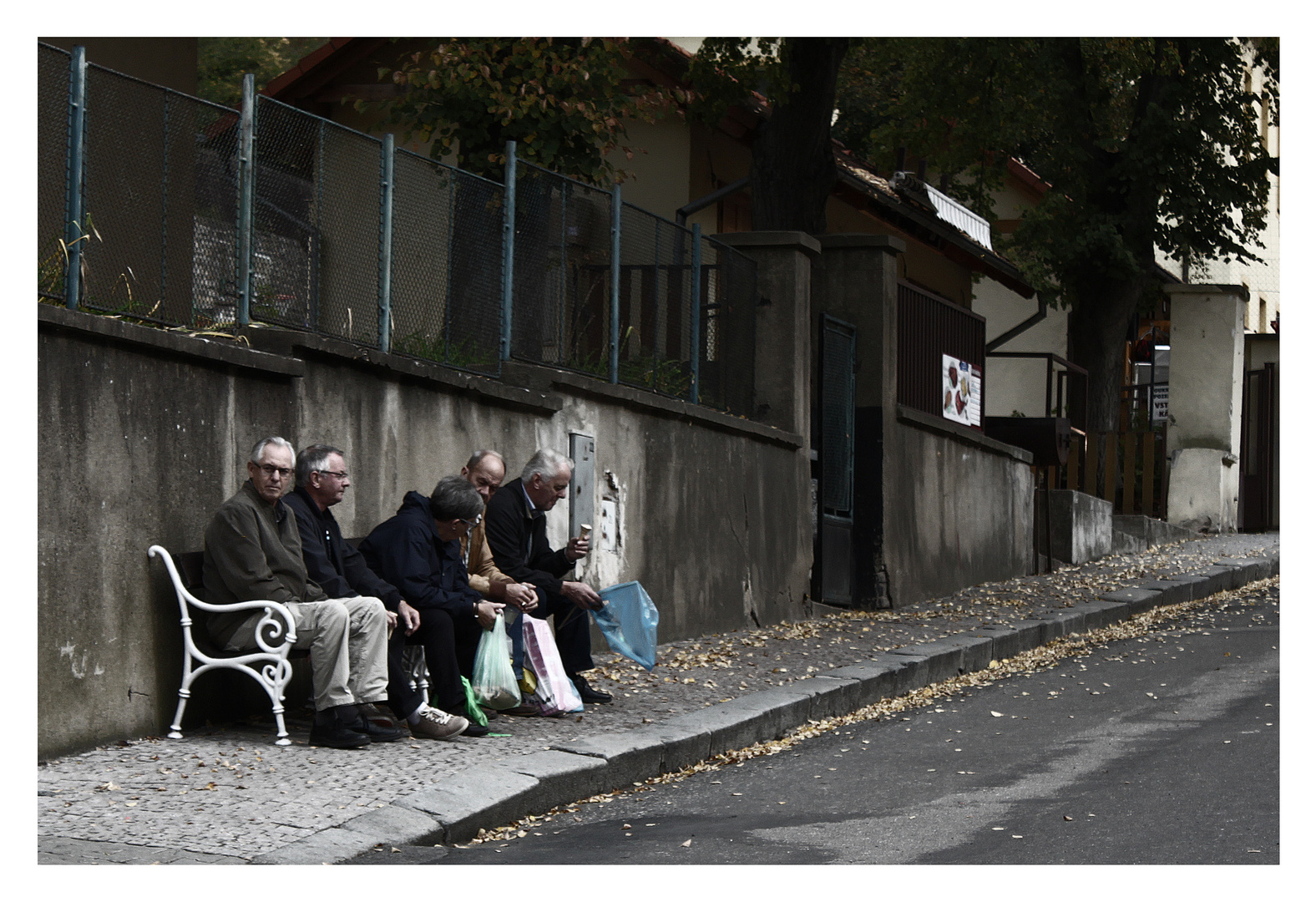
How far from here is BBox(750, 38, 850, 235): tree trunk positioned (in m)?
15.5

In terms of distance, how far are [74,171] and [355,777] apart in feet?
9.55

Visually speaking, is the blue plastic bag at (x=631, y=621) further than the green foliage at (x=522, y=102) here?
No

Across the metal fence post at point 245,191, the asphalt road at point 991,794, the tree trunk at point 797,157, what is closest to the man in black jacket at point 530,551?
the asphalt road at point 991,794

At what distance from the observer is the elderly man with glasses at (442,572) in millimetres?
7809

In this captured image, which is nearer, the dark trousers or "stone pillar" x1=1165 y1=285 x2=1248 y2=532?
the dark trousers

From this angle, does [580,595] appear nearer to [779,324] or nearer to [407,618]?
[407,618]

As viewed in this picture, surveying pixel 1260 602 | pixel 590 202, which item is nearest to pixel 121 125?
pixel 590 202

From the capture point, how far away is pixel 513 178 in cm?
1068

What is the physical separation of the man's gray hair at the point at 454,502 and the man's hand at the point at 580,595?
85 centimetres

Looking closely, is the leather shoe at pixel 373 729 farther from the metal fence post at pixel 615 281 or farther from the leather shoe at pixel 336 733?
the metal fence post at pixel 615 281

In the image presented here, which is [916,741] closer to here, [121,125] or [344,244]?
[344,244]

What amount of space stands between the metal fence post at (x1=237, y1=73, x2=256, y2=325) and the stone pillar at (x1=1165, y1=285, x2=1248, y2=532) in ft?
54.7

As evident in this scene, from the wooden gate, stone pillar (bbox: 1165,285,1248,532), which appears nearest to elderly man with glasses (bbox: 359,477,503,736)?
the wooden gate

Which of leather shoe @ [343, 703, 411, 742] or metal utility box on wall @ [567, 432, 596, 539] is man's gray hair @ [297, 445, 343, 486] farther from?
metal utility box on wall @ [567, 432, 596, 539]
